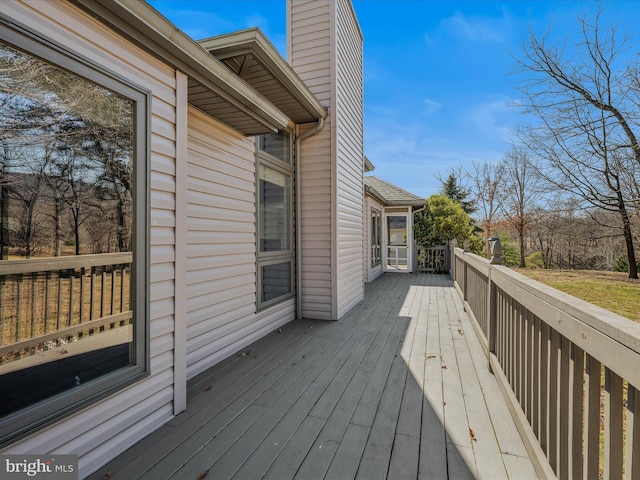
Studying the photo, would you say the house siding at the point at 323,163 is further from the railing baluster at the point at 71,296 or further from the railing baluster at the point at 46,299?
the railing baluster at the point at 46,299

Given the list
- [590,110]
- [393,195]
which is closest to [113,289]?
[590,110]

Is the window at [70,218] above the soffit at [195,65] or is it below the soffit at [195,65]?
below

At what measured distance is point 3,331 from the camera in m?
2.15

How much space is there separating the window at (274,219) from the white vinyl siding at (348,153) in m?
0.79

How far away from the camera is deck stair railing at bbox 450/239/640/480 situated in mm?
875

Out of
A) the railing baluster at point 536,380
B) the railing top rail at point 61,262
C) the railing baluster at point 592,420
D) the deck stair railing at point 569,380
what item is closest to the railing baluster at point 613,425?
the deck stair railing at point 569,380

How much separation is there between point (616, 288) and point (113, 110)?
351 inches

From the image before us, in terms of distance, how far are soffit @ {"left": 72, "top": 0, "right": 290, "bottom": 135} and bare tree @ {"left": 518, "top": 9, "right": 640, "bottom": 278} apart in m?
7.19

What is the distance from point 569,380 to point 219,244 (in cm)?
292

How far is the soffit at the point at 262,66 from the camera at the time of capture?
298 centimetres

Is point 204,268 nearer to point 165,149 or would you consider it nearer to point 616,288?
point 165,149

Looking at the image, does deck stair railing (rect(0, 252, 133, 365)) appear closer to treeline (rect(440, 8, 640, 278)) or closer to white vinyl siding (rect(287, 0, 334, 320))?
white vinyl siding (rect(287, 0, 334, 320))

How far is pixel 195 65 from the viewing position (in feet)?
7.41

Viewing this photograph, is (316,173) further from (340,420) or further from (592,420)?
(592,420)
